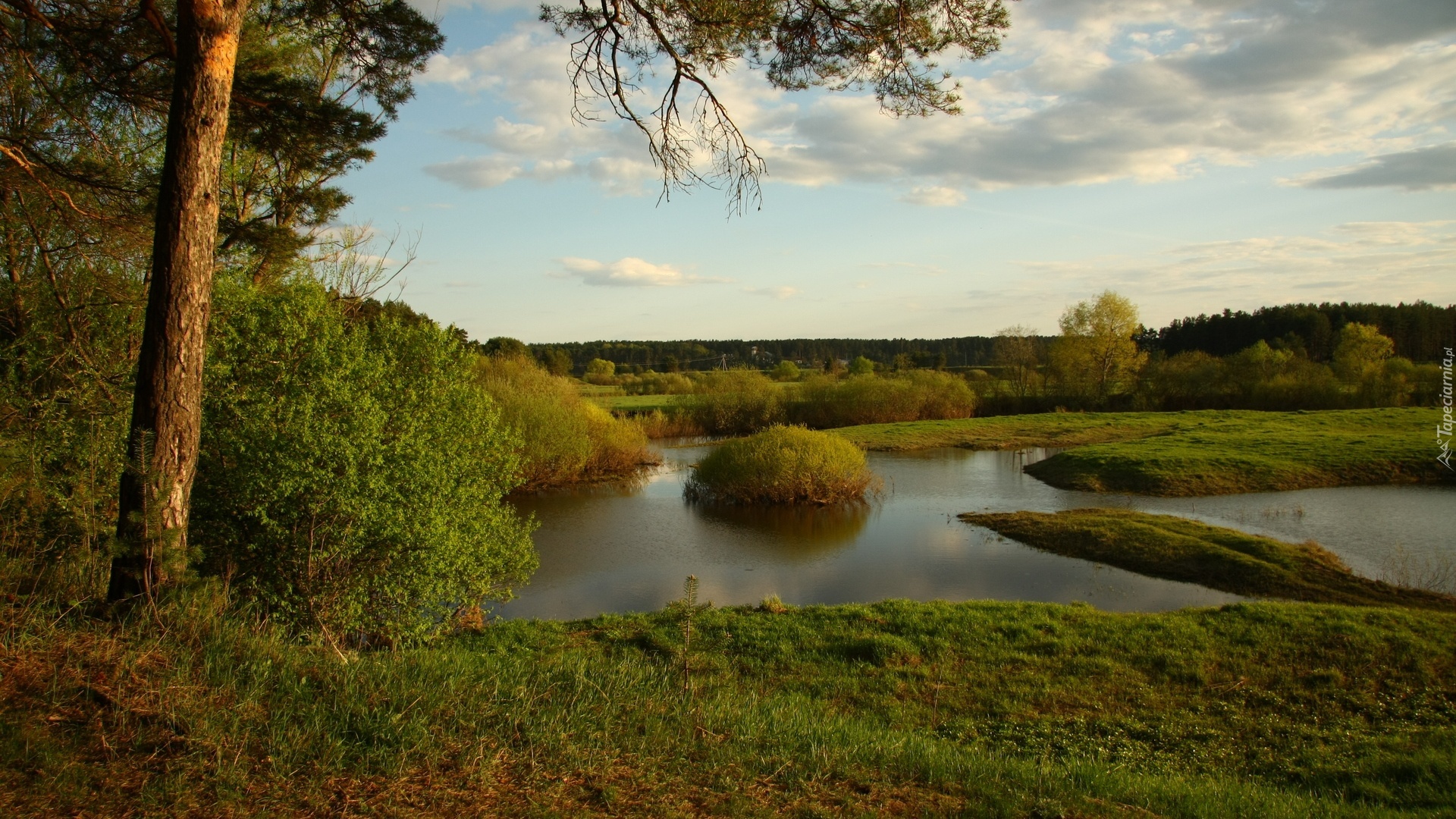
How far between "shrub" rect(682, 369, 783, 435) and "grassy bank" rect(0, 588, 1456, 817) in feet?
128

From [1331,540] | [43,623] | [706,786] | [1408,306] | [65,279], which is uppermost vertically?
[1408,306]

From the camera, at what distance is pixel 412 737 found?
4.12 meters

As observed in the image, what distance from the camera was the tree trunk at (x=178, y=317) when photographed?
5.01 meters

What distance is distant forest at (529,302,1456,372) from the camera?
50094 mm

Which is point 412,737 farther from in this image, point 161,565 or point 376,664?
point 161,565

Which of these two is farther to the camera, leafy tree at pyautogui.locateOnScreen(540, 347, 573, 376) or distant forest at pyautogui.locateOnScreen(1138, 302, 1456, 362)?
distant forest at pyautogui.locateOnScreen(1138, 302, 1456, 362)

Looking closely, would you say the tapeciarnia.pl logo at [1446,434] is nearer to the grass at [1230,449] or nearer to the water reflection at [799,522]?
the grass at [1230,449]

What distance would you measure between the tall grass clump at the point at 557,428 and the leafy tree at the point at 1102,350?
39.3m

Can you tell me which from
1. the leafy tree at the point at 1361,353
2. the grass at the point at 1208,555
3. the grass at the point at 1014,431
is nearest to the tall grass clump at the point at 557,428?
the grass at the point at 1014,431

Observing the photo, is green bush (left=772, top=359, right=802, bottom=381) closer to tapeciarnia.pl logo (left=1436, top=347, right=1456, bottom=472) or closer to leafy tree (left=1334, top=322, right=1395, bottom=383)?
leafy tree (left=1334, top=322, right=1395, bottom=383)

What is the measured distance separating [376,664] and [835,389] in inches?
1865

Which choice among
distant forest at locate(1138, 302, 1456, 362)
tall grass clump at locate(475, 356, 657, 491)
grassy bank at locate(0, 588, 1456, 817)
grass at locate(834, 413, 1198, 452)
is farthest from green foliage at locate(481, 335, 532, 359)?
distant forest at locate(1138, 302, 1456, 362)

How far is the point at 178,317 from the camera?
5.17 m

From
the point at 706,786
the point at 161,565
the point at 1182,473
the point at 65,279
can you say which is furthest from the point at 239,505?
the point at 1182,473
